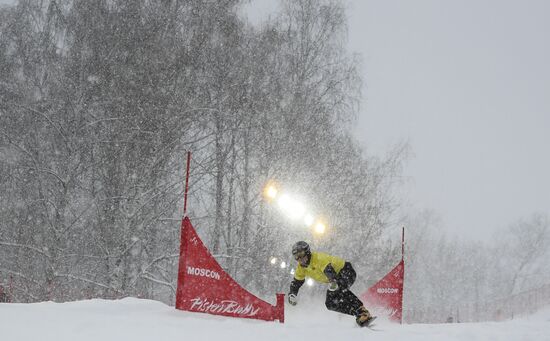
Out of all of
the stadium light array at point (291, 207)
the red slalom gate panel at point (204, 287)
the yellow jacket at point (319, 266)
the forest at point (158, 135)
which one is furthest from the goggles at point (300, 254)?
the stadium light array at point (291, 207)

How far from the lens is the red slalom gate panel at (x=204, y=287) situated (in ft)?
22.4

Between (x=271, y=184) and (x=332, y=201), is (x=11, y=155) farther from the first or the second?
(x=332, y=201)

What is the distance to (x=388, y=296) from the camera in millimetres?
10781

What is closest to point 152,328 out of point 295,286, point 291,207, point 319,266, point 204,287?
point 204,287

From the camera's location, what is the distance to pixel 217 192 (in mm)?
16266

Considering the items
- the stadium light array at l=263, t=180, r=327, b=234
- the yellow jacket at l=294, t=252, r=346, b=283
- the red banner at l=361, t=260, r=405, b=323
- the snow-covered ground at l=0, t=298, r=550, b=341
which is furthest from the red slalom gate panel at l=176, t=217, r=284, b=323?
the stadium light array at l=263, t=180, r=327, b=234

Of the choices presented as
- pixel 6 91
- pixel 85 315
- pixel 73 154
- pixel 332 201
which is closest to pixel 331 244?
pixel 332 201

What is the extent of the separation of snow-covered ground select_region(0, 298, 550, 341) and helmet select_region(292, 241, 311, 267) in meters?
1.37

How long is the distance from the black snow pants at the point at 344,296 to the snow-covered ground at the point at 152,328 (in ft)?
4.23

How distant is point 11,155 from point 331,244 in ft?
33.3

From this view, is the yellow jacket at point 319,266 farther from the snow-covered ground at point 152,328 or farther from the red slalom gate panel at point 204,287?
the snow-covered ground at point 152,328

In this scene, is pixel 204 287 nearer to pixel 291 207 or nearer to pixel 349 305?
pixel 349 305

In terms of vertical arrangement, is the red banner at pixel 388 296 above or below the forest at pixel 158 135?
below

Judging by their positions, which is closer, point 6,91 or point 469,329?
point 469,329
